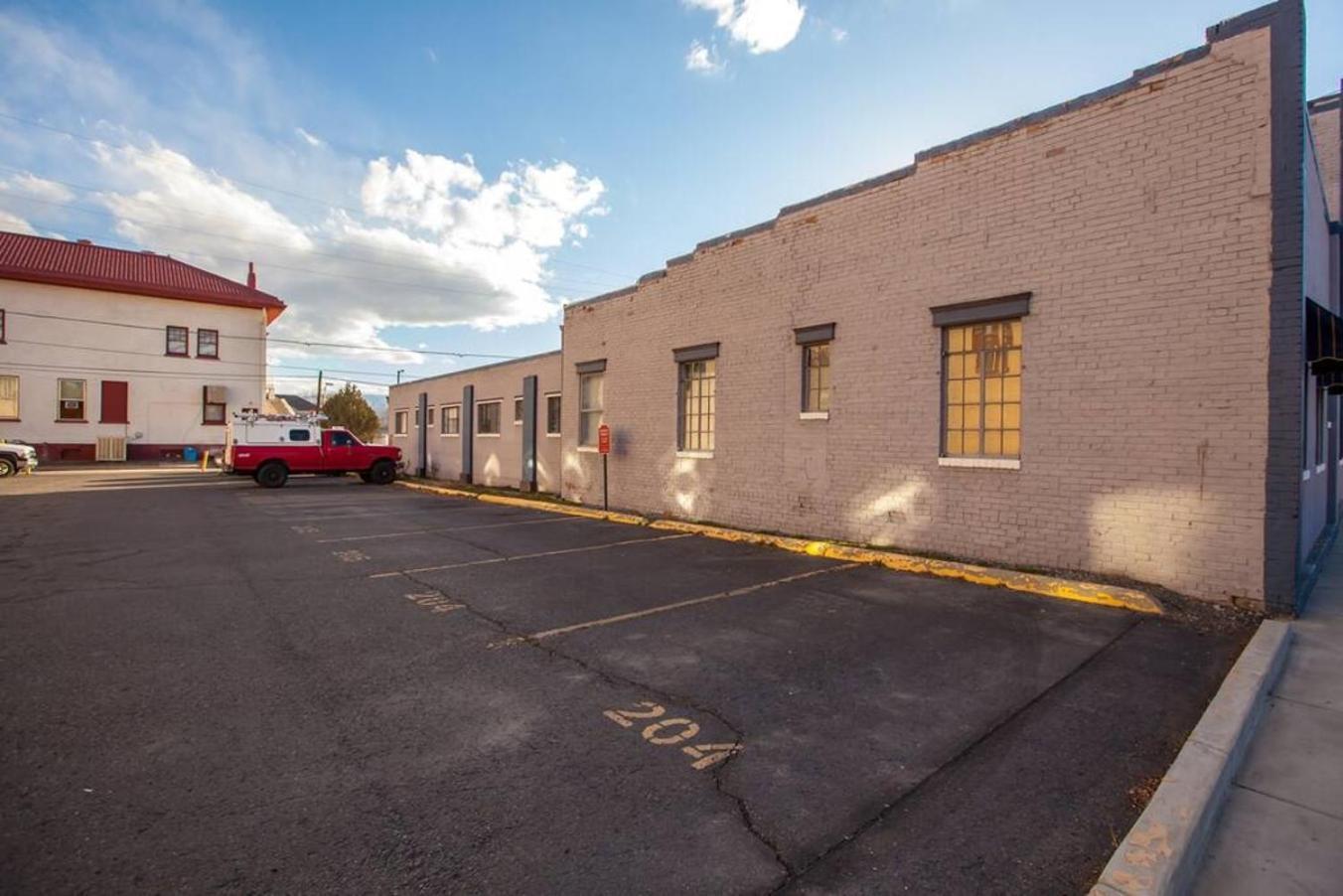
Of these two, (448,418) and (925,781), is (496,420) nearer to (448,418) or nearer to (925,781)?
(448,418)

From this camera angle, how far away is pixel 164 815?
2844mm

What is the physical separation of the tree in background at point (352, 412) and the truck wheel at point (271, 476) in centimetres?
3685

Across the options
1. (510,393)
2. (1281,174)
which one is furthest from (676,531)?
(510,393)

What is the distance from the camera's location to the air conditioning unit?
103 feet

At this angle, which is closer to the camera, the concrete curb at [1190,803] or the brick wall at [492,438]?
the concrete curb at [1190,803]

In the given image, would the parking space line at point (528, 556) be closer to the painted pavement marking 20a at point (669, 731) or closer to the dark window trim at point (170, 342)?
the painted pavement marking 20a at point (669, 731)

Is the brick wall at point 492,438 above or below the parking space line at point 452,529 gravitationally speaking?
above

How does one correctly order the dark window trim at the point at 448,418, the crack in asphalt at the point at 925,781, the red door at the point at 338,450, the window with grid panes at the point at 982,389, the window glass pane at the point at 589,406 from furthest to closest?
the dark window trim at the point at 448,418, the red door at the point at 338,450, the window glass pane at the point at 589,406, the window with grid panes at the point at 982,389, the crack in asphalt at the point at 925,781

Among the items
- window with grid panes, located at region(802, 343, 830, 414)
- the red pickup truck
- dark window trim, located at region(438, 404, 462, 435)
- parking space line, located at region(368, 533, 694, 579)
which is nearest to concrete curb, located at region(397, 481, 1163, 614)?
parking space line, located at region(368, 533, 694, 579)

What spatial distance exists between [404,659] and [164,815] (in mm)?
2098

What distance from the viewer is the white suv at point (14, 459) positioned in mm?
22734

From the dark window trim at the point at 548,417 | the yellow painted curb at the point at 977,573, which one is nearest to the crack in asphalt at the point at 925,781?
the yellow painted curb at the point at 977,573

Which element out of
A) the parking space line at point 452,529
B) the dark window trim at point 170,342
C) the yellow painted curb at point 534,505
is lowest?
the parking space line at point 452,529

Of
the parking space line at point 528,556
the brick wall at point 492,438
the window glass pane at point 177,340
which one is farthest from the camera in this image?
the window glass pane at point 177,340
